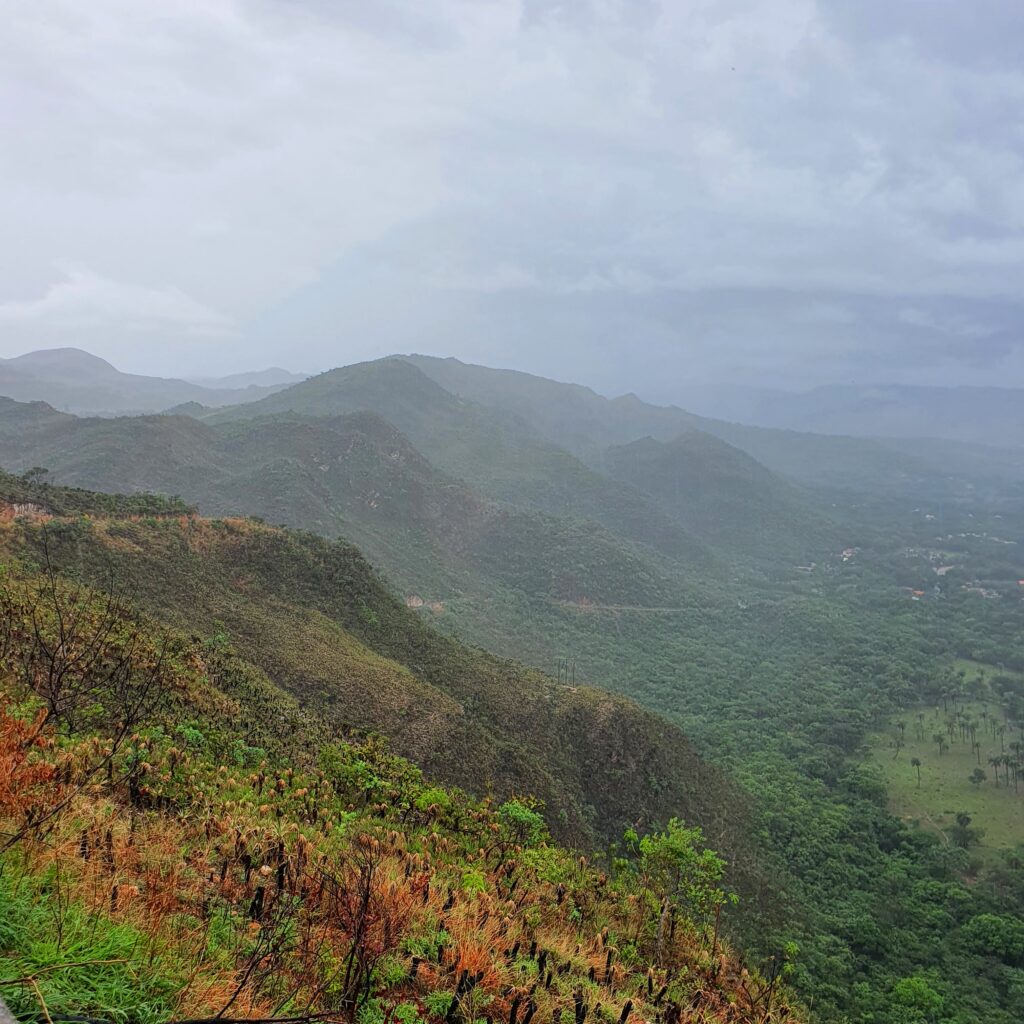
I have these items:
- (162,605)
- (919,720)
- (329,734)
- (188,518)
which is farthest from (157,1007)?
(919,720)

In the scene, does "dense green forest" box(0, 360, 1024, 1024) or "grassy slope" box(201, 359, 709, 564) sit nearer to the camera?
"dense green forest" box(0, 360, 1024, 1024)

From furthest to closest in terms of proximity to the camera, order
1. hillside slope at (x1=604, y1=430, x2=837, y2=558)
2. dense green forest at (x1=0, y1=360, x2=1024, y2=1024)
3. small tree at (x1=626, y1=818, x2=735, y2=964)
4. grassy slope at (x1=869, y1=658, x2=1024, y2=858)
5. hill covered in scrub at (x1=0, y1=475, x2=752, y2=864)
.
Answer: hillside slope at (x1=604, y1=430, x2=837, y2=558) < grassy slope at (x1=869, y1=658, x2=1024, y2=858) < dense green forest at (x1=0, y1=360, x2=1024, y2=1024) < hill covered in scrub at (x1=0, y1=475, x2=752, y2=864) < small tree at (x1=626, y1=818, x2=735, y2=964)

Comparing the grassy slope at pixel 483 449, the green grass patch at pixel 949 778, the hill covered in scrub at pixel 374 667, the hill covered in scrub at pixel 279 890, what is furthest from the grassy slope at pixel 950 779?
the grassy slope at pixel 483 449

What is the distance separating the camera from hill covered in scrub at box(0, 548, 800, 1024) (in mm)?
3420

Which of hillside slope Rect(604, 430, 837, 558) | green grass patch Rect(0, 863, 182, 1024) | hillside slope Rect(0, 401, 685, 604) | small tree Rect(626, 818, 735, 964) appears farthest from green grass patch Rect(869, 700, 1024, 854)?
hillside slope Rect(604, 430, 837, 558)

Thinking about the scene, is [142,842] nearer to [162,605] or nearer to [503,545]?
[162,605]

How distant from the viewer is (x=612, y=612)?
249 feet

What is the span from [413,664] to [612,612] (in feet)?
166

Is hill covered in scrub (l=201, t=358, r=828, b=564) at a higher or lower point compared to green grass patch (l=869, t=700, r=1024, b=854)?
higher

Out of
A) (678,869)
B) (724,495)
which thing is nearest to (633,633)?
(678,869)

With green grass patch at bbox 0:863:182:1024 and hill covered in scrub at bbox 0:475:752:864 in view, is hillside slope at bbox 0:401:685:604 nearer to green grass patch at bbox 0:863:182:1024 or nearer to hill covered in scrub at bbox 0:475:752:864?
hill covered in scrub at bbox 0:475:752:864

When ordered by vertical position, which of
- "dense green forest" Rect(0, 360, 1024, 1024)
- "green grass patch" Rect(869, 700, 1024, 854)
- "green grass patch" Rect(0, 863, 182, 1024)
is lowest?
"green grass patch" Rect(869, 700, 1024, 854)

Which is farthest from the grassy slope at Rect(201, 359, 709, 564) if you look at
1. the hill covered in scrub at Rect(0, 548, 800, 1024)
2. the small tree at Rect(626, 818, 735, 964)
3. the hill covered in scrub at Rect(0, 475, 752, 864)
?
the hill covered in scrub at Rect(0, 548, 800, 1024)

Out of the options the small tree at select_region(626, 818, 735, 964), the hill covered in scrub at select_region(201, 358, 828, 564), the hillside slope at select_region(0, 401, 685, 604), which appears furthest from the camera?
the hill covered in scrub at select_region(201, 358, 828, 564)
